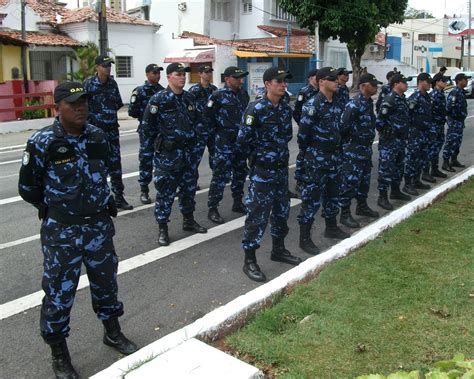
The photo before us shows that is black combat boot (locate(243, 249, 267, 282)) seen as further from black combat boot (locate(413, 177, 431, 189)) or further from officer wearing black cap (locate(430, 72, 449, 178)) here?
officer wearing black cap (locate(430, 72, 449, 178))

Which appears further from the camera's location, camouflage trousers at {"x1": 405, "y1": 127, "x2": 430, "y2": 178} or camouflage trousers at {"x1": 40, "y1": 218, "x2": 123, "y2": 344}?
camouflage trousers at {"x1": 405, "y1": 127, "x2": 430, "y2": 178}

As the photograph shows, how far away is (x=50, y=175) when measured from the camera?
3.22 meters

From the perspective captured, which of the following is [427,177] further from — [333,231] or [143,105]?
[143,105]

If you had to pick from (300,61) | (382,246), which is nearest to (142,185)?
(382,246)

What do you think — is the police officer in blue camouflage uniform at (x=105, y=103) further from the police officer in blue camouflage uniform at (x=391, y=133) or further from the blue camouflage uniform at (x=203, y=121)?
the police officer in blue camouflage uniform at (x=391, y=133)

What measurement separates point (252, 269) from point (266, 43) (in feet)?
96.7

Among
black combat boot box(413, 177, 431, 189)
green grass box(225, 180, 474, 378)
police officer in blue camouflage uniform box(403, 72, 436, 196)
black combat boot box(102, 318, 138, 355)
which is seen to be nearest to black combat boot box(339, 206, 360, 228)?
green grass box(225, 180, 474, 378)

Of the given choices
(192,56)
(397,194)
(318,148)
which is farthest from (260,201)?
(192,56)

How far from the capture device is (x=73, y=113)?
3.21m

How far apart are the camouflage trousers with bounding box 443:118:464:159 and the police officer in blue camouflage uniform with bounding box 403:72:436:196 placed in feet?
5.86

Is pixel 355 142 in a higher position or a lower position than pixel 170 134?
lower

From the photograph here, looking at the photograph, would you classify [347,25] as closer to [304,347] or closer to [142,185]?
[142,185]

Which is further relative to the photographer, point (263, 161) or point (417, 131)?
point (417, 131)

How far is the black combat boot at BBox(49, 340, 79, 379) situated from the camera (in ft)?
10.8
